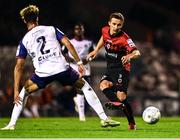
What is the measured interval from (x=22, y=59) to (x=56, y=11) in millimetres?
17691

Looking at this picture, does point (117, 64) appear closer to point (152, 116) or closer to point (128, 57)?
point (128, 57)

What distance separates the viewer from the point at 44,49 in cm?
1386

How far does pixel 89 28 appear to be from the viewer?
104 ft

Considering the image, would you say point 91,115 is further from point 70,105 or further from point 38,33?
point 38,33

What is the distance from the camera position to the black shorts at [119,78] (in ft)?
49.2

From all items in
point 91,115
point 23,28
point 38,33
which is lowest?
point 91,115

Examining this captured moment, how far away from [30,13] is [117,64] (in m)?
2.28

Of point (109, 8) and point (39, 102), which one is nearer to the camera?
point (39, 102)

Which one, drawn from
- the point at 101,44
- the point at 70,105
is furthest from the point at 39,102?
the point at 101,44

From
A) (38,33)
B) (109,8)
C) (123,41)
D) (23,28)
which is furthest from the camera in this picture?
(109,8)

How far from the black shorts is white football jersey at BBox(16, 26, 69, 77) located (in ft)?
4.69

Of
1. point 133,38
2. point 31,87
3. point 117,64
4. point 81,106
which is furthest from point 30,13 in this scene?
point 133,38

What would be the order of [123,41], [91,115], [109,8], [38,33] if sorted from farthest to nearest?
[109,8] → [91,115] → [123,41] → [38,33]

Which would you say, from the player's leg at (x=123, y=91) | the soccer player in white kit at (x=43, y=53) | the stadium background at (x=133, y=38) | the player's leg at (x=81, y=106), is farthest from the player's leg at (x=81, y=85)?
the stadium background at (x=133, y=38)
